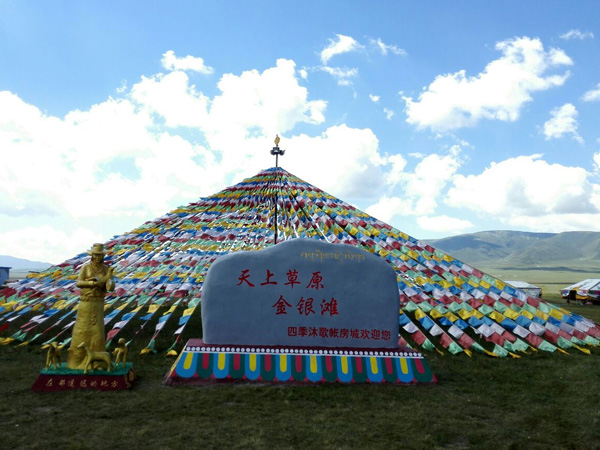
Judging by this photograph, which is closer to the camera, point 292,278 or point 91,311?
point 91,311

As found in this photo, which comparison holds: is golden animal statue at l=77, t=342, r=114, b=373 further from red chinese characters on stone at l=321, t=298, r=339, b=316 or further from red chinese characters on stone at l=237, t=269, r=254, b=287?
red chinese characters on stone at l=321, t=298, r=339, b=316

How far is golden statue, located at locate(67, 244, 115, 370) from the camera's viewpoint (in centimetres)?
888

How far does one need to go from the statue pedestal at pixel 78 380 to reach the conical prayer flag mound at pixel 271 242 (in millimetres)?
2383

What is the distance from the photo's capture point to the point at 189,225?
16875 mm

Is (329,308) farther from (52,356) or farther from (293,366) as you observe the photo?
(52,356)

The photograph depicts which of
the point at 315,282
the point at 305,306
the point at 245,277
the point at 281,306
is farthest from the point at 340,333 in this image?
the point at 245,277

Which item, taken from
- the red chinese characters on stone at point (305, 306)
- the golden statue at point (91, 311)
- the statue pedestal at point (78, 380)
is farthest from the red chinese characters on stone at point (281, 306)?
the golden statue at point (91, 311)

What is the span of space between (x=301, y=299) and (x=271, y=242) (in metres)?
9.52

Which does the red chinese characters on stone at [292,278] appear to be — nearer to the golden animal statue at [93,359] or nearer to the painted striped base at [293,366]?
the painted striped base at [293,366]

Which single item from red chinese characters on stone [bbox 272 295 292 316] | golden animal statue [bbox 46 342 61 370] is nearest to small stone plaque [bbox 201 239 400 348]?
red chinese characters on stone [bbox 272 295 292 316]

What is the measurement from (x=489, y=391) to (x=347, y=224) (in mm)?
8072

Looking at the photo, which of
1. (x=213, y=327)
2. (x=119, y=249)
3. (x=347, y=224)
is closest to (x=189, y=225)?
(x=119, y=249)

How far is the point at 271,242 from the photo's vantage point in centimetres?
1919

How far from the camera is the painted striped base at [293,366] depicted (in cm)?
903
